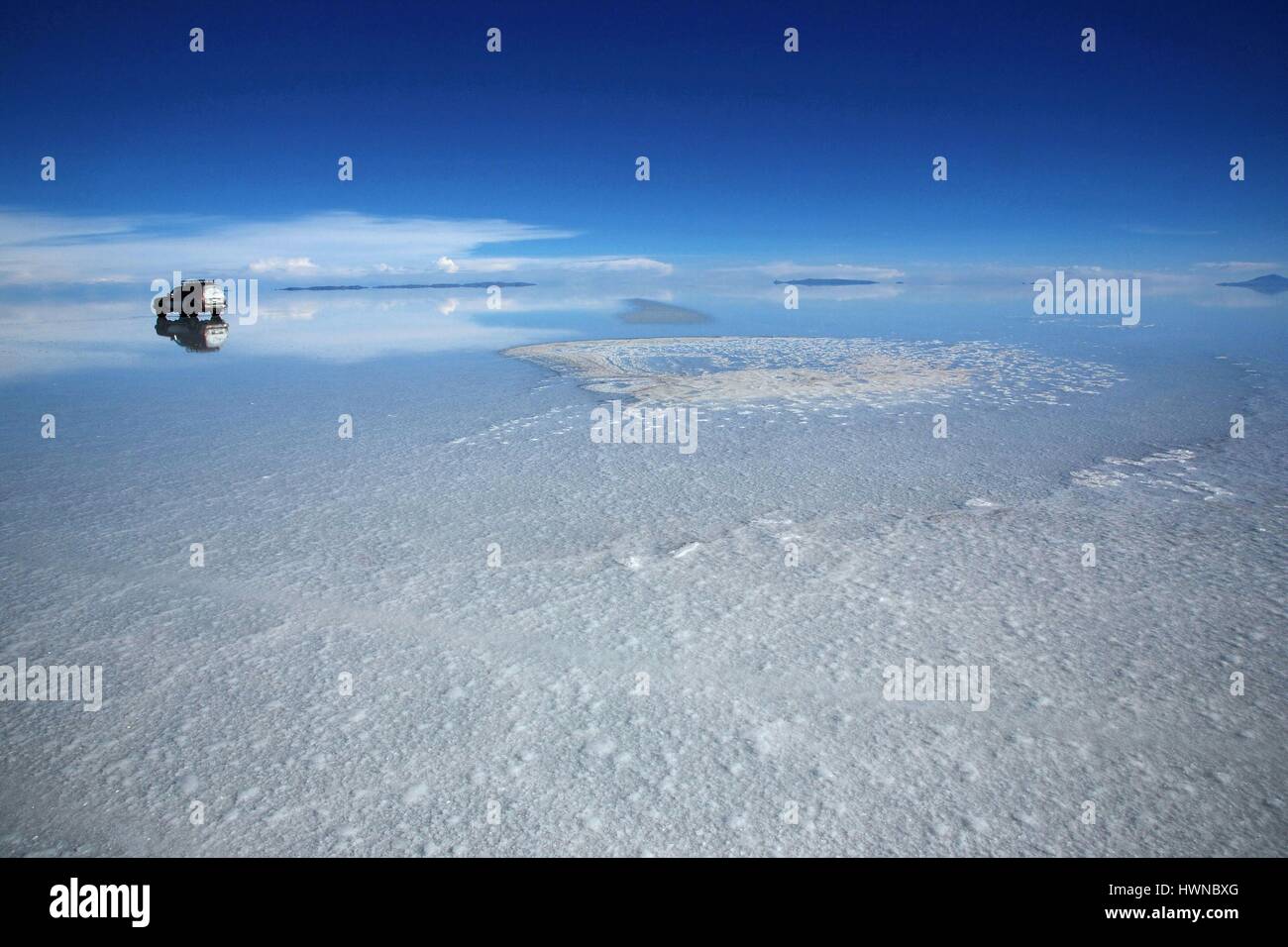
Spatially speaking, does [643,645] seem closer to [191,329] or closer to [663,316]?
[191,329]

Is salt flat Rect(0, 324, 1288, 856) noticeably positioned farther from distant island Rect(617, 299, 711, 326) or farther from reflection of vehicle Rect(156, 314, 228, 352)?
distant island Rect(617, 299, 711, 326)

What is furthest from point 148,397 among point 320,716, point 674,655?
point 674,655

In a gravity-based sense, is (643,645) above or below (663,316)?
below

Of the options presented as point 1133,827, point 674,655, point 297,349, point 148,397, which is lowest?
point 1133,827

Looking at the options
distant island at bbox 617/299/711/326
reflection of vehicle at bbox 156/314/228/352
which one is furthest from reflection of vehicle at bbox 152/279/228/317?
distant island at bbox 617/299/711/326

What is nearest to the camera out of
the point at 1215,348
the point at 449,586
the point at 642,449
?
the point at 449,586

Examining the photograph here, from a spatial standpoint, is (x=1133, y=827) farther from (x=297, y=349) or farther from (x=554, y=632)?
(x=297, y=349)

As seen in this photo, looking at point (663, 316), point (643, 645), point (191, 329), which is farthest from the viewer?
point (663, 316)

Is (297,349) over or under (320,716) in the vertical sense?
over

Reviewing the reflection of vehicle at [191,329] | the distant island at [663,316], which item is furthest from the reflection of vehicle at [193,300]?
the distant island at [663,316]

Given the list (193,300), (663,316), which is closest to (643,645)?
(193,300)
